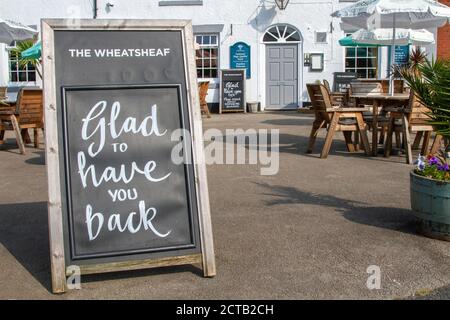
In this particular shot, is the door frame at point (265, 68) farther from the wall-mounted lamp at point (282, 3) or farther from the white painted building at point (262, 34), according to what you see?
the wall-mounted lamp at point (282, 3)

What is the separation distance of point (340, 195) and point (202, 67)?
12052 millimetres

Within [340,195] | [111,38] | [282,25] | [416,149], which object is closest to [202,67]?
[282,25]

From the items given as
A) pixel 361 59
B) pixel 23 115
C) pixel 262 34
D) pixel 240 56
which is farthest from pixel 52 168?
pixel 361 59

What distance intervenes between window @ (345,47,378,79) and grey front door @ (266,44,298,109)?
1.55m

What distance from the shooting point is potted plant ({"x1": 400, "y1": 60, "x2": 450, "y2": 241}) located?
429cm

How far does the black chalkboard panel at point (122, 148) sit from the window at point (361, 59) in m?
13.9

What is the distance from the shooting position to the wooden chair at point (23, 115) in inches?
356

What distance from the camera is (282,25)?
16.9 metres

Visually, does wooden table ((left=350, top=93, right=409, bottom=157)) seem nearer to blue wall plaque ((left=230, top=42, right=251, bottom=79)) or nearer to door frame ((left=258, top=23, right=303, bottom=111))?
door frame ((left=258, top=23, right=303, bottom=111))

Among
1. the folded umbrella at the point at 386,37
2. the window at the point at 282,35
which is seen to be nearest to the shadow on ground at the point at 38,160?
the folded umbrella at the point at 386,37

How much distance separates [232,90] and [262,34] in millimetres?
1850
